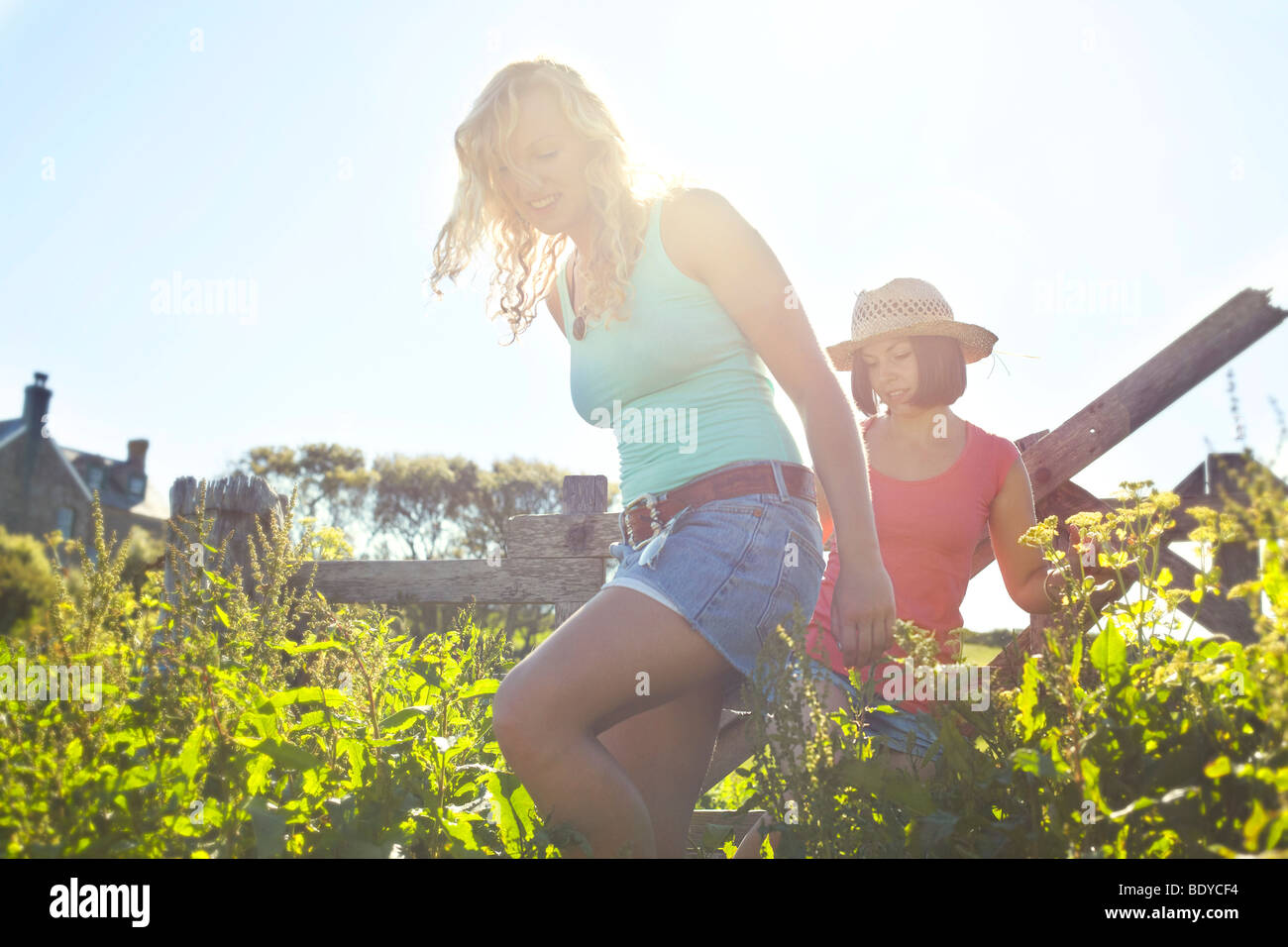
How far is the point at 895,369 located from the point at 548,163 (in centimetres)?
161

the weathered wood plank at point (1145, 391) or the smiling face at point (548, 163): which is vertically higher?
the smiling face at point (548, 163)

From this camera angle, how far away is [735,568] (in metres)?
1.83

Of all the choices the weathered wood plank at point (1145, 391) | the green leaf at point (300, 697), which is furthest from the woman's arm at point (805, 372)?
the weathered wood plank at point (1145, 391)

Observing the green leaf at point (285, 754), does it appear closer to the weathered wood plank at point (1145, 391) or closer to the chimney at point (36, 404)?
the weathered wood plank at point (1145, 391)

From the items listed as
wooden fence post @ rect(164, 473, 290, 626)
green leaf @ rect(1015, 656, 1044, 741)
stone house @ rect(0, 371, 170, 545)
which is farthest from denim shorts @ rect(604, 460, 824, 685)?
stone house @ rect(0, 371, 170, 545)

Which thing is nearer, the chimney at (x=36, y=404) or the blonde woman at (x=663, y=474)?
the blonde woman at (x=663, y=474)

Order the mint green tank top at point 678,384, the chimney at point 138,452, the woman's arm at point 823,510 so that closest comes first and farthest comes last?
1. the mint green tank top at point 678,384
2. the woman's arm at point 823,510
3. the chimney at point 138,452

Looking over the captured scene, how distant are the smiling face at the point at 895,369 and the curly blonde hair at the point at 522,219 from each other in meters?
1.33

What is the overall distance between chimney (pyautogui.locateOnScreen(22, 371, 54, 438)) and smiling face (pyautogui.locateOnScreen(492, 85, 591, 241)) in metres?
41.5

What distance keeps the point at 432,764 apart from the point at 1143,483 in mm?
1620

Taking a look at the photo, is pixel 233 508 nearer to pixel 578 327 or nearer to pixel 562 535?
pixel 562 535

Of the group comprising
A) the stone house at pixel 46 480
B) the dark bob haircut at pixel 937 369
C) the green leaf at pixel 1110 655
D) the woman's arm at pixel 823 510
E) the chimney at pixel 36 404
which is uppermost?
the chimney at pixel 36 404

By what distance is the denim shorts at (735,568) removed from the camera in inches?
70.3
